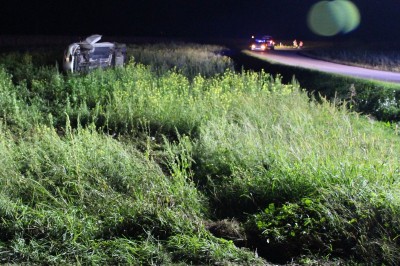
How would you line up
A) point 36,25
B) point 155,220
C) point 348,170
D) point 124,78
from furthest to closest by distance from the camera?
1. point 36,25
2. point 124,78
3. point 348,170
4. point 155,220

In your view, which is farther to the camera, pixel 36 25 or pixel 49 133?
pixel 36 25

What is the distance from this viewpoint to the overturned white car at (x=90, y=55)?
13.8 m

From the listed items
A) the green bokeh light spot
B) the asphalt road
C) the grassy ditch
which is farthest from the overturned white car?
the green bokeh light spot

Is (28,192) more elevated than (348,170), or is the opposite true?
(348,170)

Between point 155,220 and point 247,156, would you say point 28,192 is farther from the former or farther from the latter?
point 247,156

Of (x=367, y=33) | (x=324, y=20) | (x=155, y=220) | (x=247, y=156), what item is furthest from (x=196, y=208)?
(x=324, y=20)

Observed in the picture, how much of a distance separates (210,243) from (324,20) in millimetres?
66469

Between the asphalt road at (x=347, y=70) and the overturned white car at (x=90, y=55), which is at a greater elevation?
the overturned white car at (x=90, y=55)

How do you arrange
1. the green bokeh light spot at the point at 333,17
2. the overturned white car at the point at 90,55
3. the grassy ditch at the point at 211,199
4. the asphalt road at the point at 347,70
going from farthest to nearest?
the green bokeh light spot at the point at 333,17
the asphalt road at the point at 347,70
the overturned white car at the point at 90,55
the grassy ditch at the point at 211,199

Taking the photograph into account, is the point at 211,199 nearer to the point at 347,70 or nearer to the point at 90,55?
the point at 90,55

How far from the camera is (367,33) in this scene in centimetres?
5575

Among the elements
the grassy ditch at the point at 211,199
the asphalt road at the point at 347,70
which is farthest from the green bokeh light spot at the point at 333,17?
the grassy ditch at the point at 211,199

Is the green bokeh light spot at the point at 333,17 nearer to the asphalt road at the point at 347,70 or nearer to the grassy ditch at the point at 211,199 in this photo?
the asphalt road at the point at 347,70

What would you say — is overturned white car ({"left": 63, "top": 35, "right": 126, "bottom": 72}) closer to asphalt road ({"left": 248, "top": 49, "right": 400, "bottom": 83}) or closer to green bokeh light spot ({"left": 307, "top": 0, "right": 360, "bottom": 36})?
asphalt road ({"left": 248, "top": 49, "right": 400, "bottom": 83})
